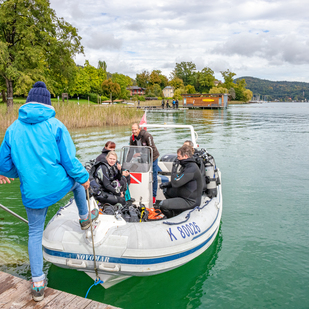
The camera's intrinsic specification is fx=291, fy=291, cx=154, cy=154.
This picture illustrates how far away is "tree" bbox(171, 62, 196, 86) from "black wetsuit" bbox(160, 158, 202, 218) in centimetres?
10919

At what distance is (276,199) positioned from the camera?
24.7 ft

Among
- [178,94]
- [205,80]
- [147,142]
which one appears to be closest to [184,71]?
[205,80]

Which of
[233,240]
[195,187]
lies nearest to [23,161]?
[195,187]

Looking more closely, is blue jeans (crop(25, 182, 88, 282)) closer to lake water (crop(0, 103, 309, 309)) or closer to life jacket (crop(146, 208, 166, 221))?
lake water (crop(0, 103, 309, 309))

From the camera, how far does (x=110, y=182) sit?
4773 mm

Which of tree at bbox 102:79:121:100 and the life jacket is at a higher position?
tree at bbox 102:79:121:100

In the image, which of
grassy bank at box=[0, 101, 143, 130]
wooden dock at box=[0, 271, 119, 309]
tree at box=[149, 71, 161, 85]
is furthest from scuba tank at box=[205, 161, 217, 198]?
tree at box=[149, 71, 161, 85]

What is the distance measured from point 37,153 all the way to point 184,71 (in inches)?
4512

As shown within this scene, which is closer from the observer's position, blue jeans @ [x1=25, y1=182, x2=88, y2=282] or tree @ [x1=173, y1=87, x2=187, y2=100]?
blue jeans @ [x1=25, y1=182, x2=88, y2=282]

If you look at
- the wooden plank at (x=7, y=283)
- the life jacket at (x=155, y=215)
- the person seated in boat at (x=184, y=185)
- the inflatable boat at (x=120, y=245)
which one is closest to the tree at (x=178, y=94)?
the life jacket at (x=155, y=215)

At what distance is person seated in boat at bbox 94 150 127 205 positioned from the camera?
4.70 meters

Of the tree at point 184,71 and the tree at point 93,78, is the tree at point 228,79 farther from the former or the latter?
the tree at point 93,78

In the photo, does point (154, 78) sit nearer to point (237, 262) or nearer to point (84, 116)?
point (84, 116)

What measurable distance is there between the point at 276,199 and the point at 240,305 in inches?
175
